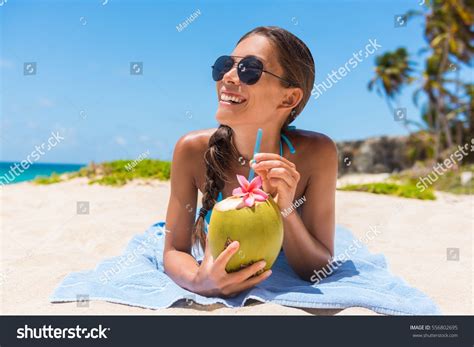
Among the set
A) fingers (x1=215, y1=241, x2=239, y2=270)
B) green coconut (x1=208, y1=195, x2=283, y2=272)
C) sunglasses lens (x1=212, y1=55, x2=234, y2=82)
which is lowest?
fingers (x1=215, y1=241, x2=239, y2=270)

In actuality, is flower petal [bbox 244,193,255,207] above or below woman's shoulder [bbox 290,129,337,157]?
below

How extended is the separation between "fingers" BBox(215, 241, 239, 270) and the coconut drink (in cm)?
4

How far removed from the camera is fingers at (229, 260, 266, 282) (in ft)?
8.34

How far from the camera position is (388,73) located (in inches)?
1192

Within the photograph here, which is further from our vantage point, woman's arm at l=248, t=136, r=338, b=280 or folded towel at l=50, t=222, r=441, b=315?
woman's arm at l=248, t=136, r=338, b=280

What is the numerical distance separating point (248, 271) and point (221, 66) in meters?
1.27

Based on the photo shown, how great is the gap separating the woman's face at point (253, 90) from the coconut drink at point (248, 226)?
47cm

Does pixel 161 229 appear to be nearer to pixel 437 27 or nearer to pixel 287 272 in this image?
pixel 287 272

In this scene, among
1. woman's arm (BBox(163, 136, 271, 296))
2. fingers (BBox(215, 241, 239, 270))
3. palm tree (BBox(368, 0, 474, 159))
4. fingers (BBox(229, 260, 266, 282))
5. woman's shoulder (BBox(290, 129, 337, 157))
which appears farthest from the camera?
palm tree (BBox(368, 0, 474, 159))

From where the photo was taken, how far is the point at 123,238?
4.81 metres

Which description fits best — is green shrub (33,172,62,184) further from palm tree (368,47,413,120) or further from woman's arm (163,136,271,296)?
palm tree (368,47,413,120)

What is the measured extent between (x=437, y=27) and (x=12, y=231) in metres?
25.9

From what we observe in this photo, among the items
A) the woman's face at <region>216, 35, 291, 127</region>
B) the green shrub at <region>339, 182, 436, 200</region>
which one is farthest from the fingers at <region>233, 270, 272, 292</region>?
the green shrub at <region>339, 182, 436, 200</region>
